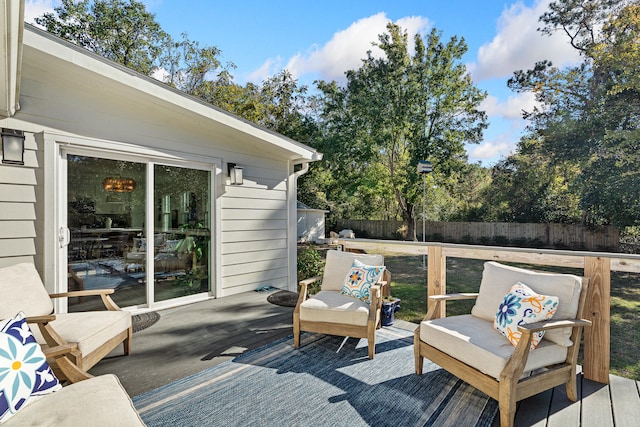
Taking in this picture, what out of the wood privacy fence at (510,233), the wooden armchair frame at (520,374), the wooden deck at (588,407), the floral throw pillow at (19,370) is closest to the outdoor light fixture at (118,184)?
the floral throw pillow at (19,370)

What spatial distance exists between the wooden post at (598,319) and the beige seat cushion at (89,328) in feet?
12.1

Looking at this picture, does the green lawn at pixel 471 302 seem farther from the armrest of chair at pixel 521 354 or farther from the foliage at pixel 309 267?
the armrest of chair at pixel 521 354

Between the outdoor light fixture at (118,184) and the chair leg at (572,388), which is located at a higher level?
the outdoor light fixture at (118,184)

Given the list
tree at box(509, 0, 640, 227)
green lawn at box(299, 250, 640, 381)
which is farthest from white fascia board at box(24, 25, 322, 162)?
tree at box(509, 0, 640, 227)

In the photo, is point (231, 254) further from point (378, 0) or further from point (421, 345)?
point (378, 0)

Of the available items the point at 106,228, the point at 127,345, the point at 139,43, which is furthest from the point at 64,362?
the point at 139,43

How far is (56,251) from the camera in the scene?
3.29 metres

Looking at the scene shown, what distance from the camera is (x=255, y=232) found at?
5.18m

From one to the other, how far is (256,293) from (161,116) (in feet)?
9.16

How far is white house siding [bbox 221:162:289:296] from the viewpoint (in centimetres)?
481

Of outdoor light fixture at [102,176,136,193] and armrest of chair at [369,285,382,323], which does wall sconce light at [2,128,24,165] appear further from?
armrest of chair at [369,285,382,323]

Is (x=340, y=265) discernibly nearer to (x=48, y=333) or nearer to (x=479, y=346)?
(x=479, y=346)

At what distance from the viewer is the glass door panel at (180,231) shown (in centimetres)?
412

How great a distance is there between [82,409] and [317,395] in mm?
1419
